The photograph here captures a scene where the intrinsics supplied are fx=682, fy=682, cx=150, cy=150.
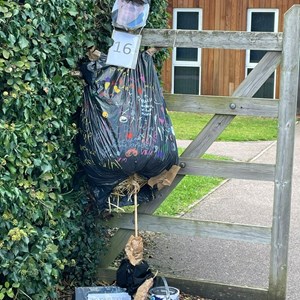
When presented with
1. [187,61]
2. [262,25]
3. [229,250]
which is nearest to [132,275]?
[229,250]

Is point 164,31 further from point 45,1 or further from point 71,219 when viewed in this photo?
point 71,219

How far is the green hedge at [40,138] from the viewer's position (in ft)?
11.8

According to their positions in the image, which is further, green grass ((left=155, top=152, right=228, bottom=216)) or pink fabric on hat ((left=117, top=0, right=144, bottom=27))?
green grass ((left=155, top=152, right=228, bottom=216))

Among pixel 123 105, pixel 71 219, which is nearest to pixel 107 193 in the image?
pixel 71 219

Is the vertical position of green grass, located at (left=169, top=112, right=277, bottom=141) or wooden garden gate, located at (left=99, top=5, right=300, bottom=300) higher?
wooden garden gate, located at (left=99, top=5, right=300, bottom=300)

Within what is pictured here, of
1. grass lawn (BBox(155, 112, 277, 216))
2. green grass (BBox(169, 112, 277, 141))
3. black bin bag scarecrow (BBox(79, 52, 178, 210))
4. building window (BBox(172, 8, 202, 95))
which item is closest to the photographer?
black bin bag scarecrow (BBox(79, 52, 178, 210))

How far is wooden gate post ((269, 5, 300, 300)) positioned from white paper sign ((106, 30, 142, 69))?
97 cm

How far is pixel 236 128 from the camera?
1459 centimetres

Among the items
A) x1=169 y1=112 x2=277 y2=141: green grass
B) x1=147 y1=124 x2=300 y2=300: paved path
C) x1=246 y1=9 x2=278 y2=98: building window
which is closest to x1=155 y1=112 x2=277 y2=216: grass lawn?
x1=169 y1=112 x2=277 y2=141: green grass

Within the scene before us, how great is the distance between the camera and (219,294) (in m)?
4.97

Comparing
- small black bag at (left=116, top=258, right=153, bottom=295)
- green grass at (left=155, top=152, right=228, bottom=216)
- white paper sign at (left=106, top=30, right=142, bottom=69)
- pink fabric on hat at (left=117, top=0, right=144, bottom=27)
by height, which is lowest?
green grass at (left=155, top=152, right=228, bottom=216)

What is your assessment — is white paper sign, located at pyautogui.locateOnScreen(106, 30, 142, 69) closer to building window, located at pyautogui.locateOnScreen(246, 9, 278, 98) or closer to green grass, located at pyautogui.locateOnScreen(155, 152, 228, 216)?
green grass, located at pyautogui.locateOnScreen(155, 152, 228, 216)

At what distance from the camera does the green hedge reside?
3.58 metres

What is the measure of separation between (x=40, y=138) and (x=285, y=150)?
5.46 feet
